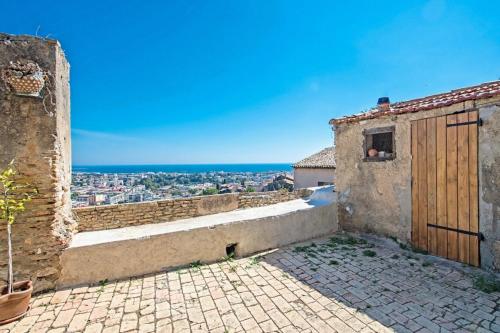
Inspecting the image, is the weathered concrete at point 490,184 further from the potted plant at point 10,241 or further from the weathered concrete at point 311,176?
the weathered concrete at point 311,176

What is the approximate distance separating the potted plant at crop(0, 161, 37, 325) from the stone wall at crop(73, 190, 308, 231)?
3.53m

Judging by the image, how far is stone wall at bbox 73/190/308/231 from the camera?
827cm

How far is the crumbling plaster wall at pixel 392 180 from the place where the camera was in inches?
175

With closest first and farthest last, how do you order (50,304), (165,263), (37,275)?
(50,304) < (37,275) < (165,263)

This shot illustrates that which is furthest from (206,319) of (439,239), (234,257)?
(439,239)

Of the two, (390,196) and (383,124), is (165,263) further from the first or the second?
(383,124)

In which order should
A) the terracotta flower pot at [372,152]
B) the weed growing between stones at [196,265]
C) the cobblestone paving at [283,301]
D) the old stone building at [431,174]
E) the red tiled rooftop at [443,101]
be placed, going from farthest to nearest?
the terracotta flower pot at [372,152] → the weed growing between stones at [196,265] → the red tiled rooftop at [443,101] → the old stone building at [431,174] → the cobblestone paving at [283,301]

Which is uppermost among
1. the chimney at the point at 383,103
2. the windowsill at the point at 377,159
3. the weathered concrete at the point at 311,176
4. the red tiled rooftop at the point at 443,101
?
the chimney at the point at 383,103

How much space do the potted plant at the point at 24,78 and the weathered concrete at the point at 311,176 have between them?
53.6ft

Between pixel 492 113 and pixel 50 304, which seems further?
pixel 492 113

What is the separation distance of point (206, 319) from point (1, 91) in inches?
176

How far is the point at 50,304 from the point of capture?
3709 millimetres

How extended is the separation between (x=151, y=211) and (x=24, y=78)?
20.0 ft

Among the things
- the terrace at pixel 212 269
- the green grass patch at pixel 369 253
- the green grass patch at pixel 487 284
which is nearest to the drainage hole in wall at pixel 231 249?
the terrace at pixel 212 269
